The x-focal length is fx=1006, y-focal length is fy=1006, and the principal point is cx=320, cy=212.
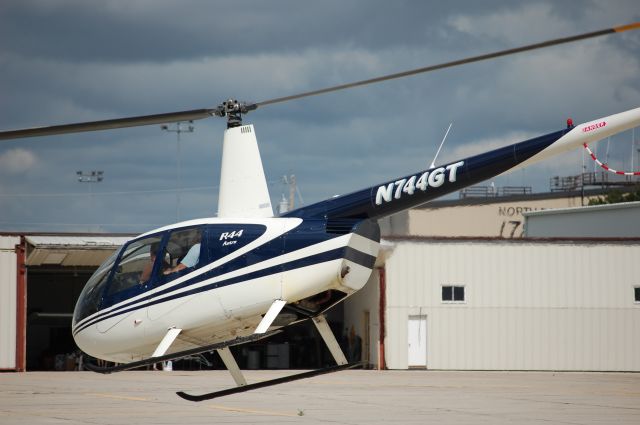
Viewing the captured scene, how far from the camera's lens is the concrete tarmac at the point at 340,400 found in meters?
19.3

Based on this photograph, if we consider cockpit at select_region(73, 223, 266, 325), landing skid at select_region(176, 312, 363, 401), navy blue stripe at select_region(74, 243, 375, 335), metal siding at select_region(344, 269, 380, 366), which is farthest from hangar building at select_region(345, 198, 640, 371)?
navy blue stripe at select_region(74, 243, 375, 335)

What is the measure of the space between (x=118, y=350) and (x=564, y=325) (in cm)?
2612

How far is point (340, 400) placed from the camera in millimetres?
23922

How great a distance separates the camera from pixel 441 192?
15547 millimetres

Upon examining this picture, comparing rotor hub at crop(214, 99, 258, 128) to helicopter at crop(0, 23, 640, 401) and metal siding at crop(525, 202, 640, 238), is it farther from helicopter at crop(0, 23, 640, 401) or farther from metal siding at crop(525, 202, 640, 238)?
metal siding at crop(525, 202, 640, 238)

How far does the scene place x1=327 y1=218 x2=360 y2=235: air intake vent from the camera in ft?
50.6

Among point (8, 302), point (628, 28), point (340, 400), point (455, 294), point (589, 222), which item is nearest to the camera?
point (628, 28)

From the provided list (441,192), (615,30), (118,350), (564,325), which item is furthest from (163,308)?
(564,325)

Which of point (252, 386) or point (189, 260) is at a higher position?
point (189, 260)

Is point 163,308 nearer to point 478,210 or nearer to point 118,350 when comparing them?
point 118,350

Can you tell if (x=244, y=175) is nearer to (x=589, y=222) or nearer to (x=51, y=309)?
(x=589, y=222)

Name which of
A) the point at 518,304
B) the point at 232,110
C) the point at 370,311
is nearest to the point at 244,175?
the point at 232,110

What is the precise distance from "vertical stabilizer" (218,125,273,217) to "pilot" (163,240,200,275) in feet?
2.68

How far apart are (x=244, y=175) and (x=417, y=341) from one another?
24.1 meters
